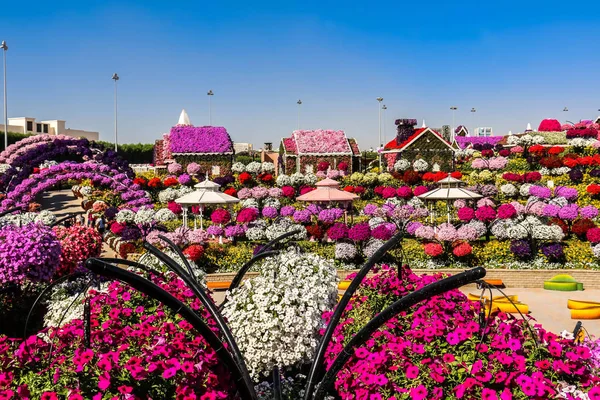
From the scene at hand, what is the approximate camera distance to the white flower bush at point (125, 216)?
21109mm

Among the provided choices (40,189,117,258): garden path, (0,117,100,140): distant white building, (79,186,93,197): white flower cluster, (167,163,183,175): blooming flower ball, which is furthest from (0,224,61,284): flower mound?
(0,117,100,140): distant white building

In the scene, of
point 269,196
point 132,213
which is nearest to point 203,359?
point 132,213

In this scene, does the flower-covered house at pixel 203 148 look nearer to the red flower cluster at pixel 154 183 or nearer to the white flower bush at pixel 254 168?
the white flower bush at pixel 254 168

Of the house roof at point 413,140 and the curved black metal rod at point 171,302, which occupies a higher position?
the house roof at point 413,140

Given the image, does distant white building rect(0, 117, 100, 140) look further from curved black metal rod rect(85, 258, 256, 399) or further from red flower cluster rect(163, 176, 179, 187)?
curved black metal rod rect(85, 258, 256, 399)

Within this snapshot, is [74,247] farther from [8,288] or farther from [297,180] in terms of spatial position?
[297,180]

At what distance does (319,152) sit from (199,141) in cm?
933

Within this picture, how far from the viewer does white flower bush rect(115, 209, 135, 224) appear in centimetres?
2111

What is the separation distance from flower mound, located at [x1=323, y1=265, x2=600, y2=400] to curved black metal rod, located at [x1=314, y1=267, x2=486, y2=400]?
1.55 feet

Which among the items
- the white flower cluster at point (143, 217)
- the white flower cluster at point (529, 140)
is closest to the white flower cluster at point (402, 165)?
A: the white flower cluster at point (529, 140)

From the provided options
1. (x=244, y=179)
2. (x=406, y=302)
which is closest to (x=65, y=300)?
(x=406, y=302)

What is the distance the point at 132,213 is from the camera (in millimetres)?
21422

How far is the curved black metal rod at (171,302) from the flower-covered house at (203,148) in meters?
35.5

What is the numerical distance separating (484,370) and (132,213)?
1864cm
